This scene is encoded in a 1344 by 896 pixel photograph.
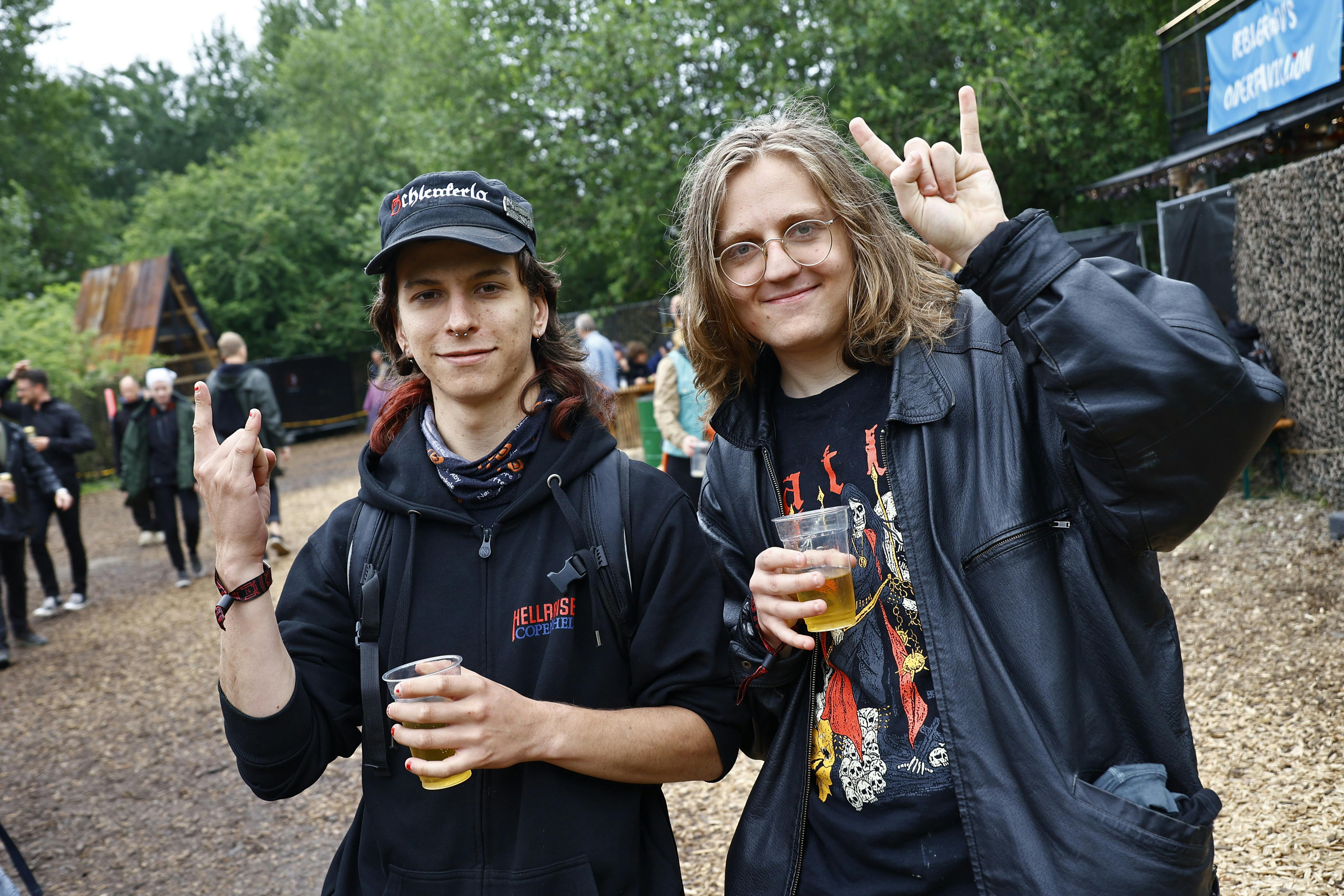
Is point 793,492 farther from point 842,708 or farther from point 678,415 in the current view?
point 678,415

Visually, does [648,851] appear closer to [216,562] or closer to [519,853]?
[519,853]

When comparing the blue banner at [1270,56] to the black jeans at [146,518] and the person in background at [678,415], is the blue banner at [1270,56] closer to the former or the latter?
the person in background at [678,415]

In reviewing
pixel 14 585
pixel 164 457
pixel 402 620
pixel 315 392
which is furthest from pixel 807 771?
pixel 315 392

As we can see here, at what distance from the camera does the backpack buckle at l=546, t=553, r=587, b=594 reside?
1859 millimetres

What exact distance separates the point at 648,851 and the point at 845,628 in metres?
0.60

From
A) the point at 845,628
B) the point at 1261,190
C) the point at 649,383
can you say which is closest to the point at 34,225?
the point at 649,383

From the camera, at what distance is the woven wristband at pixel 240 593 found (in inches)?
70.6

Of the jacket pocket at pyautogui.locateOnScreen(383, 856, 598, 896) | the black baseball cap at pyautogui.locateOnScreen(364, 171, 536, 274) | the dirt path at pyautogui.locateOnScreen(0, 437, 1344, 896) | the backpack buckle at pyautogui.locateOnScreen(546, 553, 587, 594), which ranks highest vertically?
the black baseball cap at pyautogui.locateOnScreen(364, 171, 536, 274)

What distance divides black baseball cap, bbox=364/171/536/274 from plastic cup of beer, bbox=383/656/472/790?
776 millimetres

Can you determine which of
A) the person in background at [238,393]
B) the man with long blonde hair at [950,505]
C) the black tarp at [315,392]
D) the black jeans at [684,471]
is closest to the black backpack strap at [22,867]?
the man with long blonde hair at [950,505]

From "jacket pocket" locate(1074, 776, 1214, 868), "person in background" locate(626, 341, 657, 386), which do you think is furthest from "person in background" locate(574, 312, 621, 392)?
"jacket pocket" locate(1074, 776, 1214, 868)

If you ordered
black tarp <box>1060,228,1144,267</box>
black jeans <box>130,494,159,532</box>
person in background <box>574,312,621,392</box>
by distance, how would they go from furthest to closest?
1. black tarp <box>1060,228,1144,267</box>
2. black jeans <box>130,494,159,532</box>
3. person in background <box>574,312,621,392</box>

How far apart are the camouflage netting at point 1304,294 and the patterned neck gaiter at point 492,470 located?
7261 millimetres

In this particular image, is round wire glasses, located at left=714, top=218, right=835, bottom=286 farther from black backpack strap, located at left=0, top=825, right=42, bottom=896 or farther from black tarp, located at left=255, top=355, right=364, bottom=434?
black tarp, located at left=255, top=355, right=364, bottom=434
